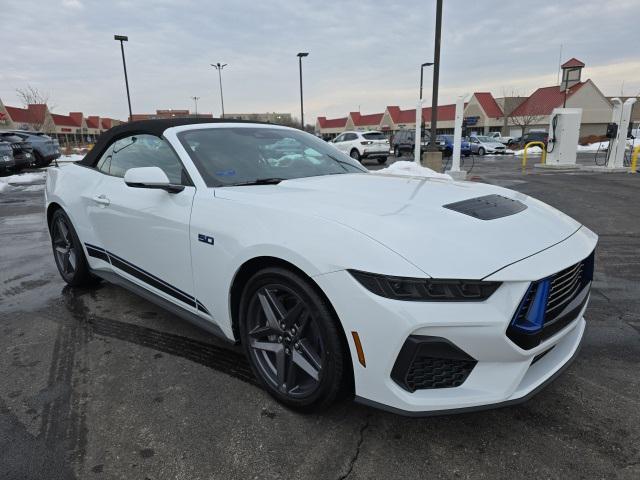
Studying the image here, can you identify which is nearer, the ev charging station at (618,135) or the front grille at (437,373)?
the front grille at (437,373)

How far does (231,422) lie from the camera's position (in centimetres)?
226

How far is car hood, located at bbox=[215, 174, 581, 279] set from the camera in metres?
1.77

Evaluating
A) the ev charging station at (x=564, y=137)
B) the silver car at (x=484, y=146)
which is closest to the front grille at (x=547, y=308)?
the ev charging station at (x=564, y=137)

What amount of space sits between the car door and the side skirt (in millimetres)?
48

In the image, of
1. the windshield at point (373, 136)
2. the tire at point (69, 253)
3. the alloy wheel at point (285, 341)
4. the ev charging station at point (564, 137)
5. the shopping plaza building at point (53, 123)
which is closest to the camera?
the alloy wheel at point (285, 341)

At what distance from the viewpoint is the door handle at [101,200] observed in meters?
3.34

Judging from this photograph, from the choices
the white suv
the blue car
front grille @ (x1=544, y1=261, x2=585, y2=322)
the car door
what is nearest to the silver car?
the blue car

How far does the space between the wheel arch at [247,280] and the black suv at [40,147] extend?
20.3m

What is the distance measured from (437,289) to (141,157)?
2591mm

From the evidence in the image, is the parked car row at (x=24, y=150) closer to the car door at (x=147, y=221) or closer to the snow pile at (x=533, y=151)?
the car door at (x=147, y=221)

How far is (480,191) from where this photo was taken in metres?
2.66

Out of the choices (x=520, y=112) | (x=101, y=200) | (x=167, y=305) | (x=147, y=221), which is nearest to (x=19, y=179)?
(x=101, y=200)

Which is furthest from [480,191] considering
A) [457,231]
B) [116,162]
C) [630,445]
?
[116,162]

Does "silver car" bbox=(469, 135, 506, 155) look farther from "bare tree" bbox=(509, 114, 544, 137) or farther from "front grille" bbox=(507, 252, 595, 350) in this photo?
"front grille" bbox=(507, 252, 595, 350)
